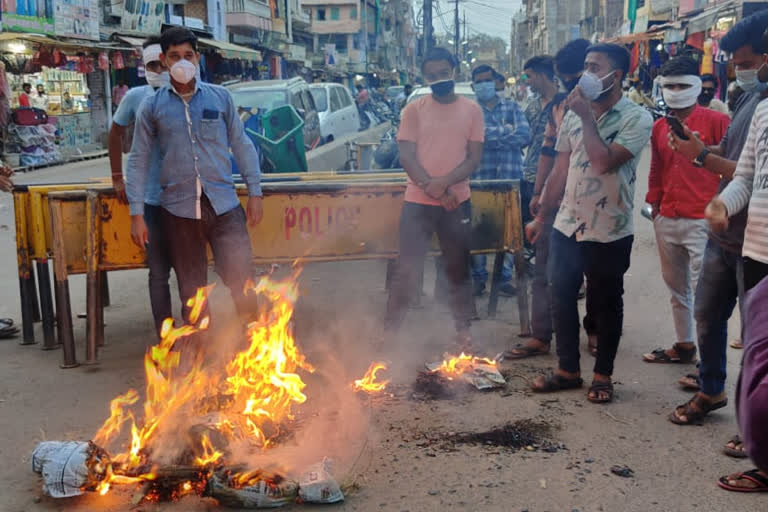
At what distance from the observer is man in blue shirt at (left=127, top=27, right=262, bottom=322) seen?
450 centimetres

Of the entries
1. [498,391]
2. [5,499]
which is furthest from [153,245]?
[498,391]

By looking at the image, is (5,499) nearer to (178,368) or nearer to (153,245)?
(178,368)

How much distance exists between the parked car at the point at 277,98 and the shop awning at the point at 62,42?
6.99 m

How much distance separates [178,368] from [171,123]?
57.6 inches

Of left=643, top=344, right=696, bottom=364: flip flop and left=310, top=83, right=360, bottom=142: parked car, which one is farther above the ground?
left=310, top=83, right=360, bottom=142: parked car

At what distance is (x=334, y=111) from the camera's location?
56.2ft

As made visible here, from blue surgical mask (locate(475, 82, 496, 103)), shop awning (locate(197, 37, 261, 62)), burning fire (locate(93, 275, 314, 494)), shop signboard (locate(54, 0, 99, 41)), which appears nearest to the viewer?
burning fire (locate(93, 275, 314, 494))

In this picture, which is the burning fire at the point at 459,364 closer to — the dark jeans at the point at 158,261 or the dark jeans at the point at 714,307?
the dark jeans at the point at 714,307

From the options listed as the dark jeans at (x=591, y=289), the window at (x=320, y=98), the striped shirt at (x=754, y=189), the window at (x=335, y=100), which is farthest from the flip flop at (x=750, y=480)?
the window at (x=335, y=100)

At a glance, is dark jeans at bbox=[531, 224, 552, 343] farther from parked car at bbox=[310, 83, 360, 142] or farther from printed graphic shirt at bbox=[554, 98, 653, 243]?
parked car at bbox=[310, 83, 360, 142]

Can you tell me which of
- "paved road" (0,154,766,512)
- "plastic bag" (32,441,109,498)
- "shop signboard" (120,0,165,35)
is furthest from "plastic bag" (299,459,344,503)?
"shop signboard" (120,0,165,35)

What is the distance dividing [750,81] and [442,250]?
7.66 feet

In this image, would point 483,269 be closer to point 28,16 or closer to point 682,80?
point 682,80

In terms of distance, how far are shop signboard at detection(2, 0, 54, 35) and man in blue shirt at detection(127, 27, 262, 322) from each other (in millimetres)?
16557
